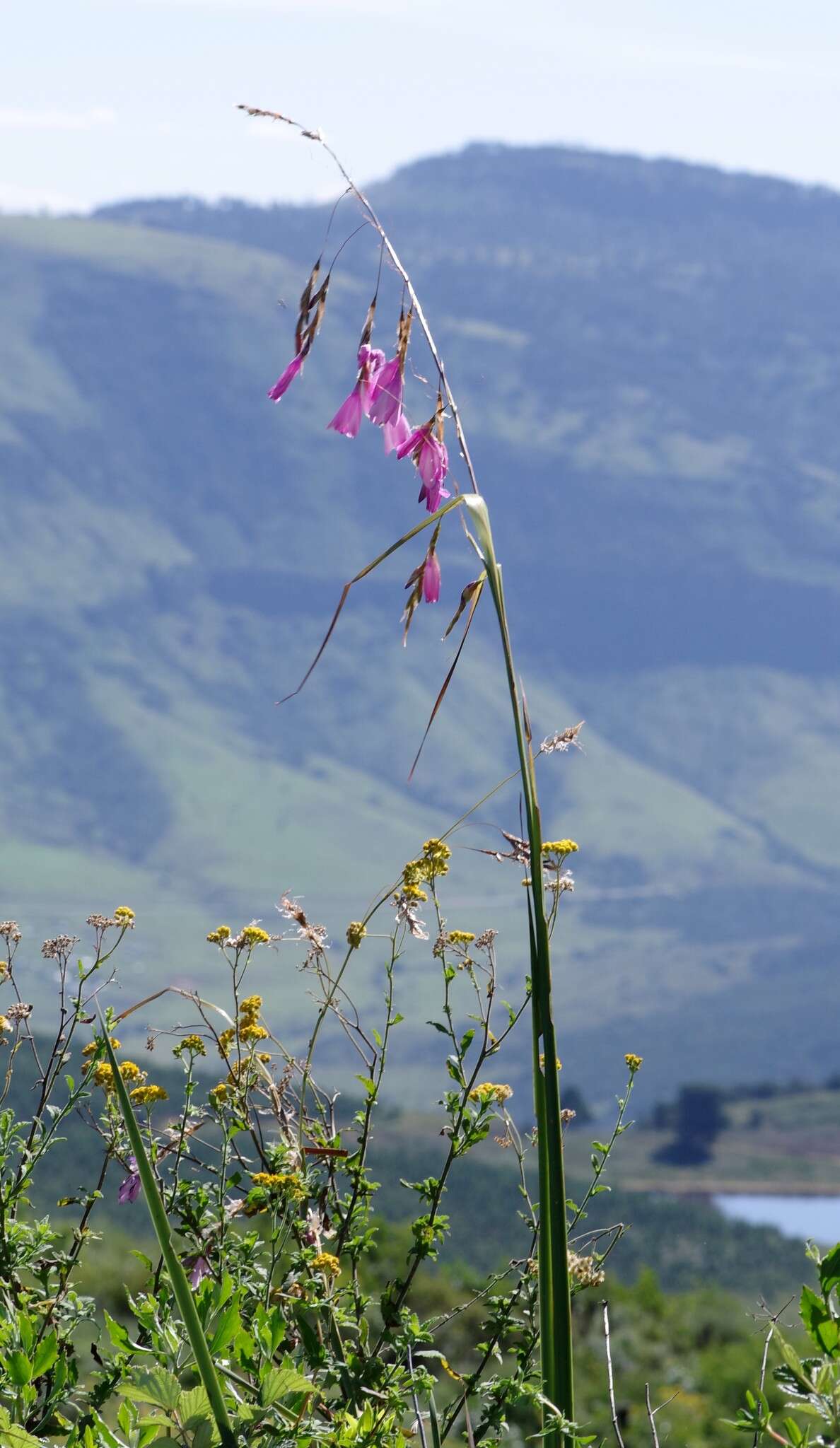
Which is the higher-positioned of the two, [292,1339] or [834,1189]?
[292,1339]

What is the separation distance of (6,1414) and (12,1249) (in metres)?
0.50

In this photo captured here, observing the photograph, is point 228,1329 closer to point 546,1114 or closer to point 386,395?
point 546,1114

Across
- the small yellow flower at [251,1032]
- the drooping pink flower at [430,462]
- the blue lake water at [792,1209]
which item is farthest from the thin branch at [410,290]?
the blue lake water at [792,1209]

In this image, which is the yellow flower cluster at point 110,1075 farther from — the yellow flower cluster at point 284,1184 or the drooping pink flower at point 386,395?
the drooping pink flower at point 386,395

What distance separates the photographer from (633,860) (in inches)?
7766

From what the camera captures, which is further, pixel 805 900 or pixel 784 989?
pixel 805 900

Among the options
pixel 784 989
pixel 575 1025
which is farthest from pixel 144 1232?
pixel 784 989

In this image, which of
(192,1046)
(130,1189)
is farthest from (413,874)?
(130,1189)

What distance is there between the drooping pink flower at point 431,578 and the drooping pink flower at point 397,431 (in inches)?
7.2

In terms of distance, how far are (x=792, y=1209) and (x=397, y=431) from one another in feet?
191

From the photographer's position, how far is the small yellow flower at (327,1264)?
174 cm

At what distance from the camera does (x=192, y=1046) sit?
2.08 m

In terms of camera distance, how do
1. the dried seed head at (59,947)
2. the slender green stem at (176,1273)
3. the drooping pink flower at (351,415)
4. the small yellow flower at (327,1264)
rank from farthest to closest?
1. the dried seed head at (59,947)
2. the drooping pink flower at (351,415)
3. the small yellow flower at (327,1264)
4. the slender green stem at (176,1273)

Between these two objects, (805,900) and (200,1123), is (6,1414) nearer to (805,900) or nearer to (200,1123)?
(200,1123)
